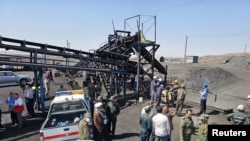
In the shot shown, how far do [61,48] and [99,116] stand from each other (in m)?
10.7

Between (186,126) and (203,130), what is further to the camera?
(186,126)

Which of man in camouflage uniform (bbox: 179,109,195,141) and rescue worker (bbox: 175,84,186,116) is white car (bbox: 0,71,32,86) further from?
man in camouflage uniform (bbox: 179,109,195,141)

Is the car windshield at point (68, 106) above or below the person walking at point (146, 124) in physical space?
above

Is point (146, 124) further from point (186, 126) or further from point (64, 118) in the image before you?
point (64, 118)

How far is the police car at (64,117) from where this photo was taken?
9.87 metres

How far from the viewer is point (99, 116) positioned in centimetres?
1006

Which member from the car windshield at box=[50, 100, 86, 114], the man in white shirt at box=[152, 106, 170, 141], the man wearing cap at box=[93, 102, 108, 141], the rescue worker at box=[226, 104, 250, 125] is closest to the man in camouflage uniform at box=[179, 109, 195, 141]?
the man in white shirt at box=[152, 106, 170, 141]

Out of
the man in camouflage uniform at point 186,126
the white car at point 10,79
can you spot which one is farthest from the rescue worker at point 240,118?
the white car at point 10,79

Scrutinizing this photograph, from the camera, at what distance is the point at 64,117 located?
37.0ft

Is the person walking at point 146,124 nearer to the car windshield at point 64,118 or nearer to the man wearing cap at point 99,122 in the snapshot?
the man wearing cap at point 99,122

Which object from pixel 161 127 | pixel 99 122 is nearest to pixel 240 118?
pixel 161 127

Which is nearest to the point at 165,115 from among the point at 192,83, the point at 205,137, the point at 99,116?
the point at 205,137

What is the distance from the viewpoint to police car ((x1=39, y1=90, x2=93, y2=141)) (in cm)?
987

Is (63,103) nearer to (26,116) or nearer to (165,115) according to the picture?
(165,115)
